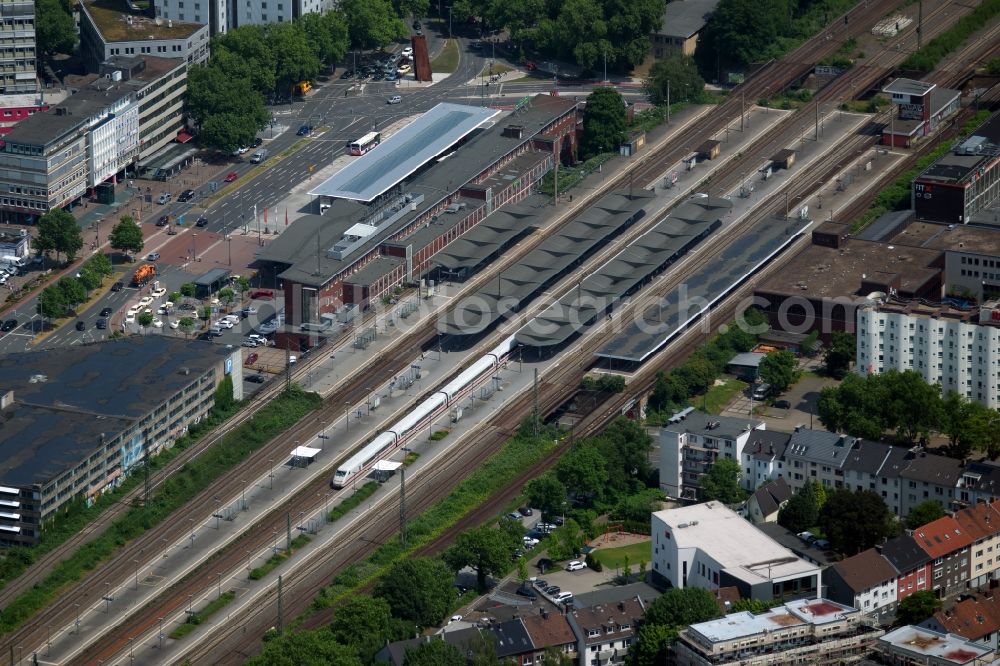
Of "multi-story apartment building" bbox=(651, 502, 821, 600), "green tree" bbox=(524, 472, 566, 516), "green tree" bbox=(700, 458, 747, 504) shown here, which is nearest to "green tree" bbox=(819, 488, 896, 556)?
"multi-story apartment building" bbox=(651, 502, 821, 600)

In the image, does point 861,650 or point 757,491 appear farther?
point 757,491

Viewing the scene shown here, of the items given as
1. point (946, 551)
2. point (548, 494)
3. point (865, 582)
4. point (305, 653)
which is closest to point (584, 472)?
point (548, 494)

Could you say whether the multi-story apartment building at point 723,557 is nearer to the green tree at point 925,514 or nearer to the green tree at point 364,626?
the green tree at point 925,514

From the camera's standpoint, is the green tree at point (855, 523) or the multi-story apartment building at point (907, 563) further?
the green tree at point (855, 523)

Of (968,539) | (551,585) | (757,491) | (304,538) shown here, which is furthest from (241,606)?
(968,539)

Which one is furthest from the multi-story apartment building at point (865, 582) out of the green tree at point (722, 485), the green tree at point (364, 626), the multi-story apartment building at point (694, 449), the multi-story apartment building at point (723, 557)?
the green tree at point (364, 626)

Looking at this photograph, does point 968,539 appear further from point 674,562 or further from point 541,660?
point 541,660
